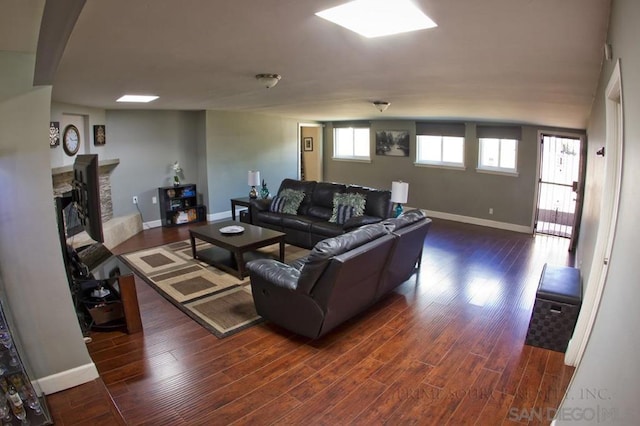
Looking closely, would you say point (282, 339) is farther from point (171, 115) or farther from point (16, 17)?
point (171, 115)

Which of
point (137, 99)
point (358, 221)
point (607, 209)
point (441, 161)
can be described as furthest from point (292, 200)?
point (607, 209)

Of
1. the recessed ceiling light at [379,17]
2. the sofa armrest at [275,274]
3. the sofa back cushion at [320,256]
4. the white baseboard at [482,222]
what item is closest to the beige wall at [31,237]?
the sofa armrest at [275,274]

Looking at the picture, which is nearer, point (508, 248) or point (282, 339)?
point (282, 339)

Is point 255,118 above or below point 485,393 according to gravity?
above

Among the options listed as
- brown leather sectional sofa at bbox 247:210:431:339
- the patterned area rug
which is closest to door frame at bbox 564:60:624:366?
brown leather sectional sofa at bbox 247:210:431:339

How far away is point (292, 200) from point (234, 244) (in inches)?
81.6

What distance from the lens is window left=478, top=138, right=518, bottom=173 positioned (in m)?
7.65

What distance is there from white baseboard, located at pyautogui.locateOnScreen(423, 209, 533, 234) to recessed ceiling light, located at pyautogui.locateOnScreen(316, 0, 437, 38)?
256 inches

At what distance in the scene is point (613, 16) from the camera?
1603 mm

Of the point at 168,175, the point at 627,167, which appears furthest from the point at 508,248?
the point at 168,175

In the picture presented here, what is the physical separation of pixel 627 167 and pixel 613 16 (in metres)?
0.65

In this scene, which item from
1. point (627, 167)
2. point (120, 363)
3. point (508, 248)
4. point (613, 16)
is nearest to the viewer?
point (627, 167)

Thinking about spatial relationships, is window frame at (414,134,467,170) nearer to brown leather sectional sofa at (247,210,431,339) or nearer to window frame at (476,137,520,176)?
window frame at (476,137,520,176)

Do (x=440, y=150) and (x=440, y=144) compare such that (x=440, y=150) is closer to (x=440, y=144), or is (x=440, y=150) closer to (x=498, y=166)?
(x=440, y=144)
